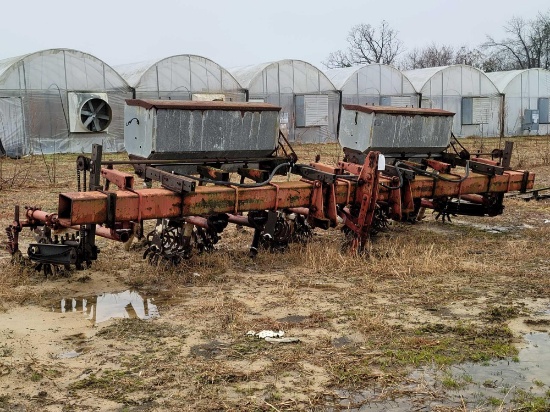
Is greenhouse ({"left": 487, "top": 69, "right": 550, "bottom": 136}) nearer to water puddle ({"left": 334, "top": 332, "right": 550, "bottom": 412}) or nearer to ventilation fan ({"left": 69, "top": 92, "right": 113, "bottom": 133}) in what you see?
ventilation fan ({"left": 69, "top": 92, "right": 113, "bottom": 133})

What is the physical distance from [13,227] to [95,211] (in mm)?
1462

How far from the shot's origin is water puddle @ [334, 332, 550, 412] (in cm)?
409

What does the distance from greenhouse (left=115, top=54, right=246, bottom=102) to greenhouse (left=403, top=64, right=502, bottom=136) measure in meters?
9.75

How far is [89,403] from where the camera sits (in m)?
4.10

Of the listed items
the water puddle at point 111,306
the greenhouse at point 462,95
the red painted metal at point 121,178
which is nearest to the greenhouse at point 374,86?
the greenhouse at point 462,95

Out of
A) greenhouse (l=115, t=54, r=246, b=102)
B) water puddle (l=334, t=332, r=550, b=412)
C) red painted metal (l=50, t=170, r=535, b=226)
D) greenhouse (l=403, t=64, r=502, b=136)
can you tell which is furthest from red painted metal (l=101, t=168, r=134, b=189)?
greenhouse (l=403, t=64, r=502, b=136)

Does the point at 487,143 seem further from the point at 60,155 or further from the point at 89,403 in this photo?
the point at 89,403

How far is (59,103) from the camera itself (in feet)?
72.5

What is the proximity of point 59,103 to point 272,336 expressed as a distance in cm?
1848

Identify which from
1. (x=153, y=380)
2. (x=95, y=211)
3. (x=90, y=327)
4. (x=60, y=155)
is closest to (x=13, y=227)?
(x=95, y=211)

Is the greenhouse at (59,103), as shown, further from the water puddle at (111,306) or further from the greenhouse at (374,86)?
the water puddle at (111,306)

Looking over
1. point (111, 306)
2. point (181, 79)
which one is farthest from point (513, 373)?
point (181, 79)

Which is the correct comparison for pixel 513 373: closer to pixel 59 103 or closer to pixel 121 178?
pixel 121 178

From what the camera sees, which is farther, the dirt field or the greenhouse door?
the greenhouse door
